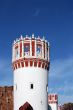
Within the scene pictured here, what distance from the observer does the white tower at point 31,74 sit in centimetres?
3553

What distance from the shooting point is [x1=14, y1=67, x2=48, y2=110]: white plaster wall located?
116 feet

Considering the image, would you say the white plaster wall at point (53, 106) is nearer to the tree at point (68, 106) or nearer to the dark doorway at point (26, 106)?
the dark doorway at point (26, 106)

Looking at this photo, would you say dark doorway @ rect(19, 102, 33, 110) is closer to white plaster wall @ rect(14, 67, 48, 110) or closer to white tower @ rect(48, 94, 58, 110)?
white plaster wall @ rect(14, 67, 48, 110)

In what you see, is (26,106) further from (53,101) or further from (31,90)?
(53,101)

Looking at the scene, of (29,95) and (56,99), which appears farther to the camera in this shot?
(56,99)

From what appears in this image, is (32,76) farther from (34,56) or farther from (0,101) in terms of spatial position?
(0,101)

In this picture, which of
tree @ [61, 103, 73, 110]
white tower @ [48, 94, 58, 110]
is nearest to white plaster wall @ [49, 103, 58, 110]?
white tower @ [48, 94, 58, 110]

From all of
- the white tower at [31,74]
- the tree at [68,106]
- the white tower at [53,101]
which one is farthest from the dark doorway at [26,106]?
the tree at [68,106]

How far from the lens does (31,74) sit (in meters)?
35.7

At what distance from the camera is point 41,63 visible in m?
36.3

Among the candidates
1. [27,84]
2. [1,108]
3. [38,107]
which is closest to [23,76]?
[27,84]

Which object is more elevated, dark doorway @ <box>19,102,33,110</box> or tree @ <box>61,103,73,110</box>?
tree @ <box>61,103,73,110</box>

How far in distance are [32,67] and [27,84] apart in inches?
70.9

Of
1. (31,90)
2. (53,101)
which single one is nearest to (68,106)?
(53,101)
